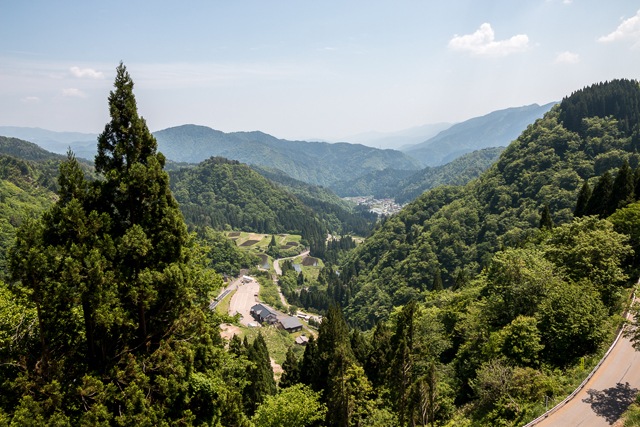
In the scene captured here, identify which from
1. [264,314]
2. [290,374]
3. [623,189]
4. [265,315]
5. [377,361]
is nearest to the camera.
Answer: [377,361]

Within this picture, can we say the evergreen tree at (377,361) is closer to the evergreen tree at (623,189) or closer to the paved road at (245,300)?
the evergreen tree at (623,189)

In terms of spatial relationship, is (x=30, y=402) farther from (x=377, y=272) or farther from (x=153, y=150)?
(x=377, y=272)

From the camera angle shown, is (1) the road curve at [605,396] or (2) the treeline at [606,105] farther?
(2) the treeline at [606,105]

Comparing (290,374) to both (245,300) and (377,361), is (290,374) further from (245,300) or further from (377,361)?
(245,300)

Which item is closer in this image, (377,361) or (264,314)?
(377,361)

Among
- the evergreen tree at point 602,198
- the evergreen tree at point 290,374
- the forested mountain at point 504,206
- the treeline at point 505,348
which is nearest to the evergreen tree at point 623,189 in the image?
the evergreen tree at point 602,198

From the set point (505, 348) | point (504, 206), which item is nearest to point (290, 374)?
point (505, 348)

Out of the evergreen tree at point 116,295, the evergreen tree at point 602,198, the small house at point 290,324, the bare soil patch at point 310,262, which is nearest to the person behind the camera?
the evergreen tree at point 116,295
